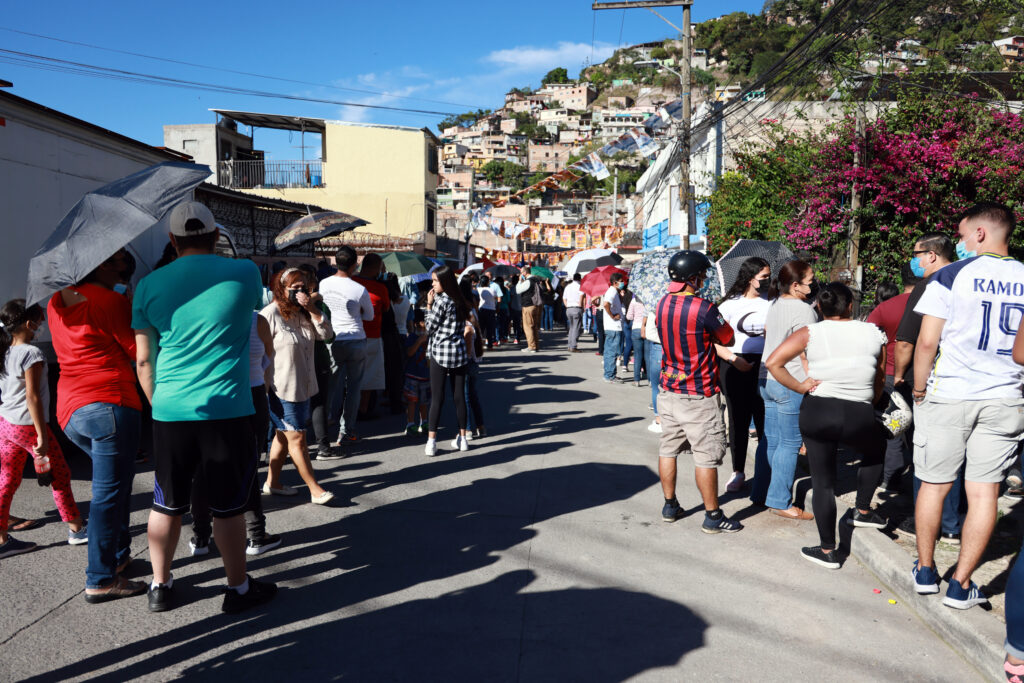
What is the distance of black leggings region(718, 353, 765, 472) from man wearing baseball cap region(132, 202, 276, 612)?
4.05 meters

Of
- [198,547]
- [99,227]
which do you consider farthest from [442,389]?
[99,227]

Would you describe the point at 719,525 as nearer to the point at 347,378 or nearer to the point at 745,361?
the point at 745,361

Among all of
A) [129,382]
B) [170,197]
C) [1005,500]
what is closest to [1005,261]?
[1005,500]

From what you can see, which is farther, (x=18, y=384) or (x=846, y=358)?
(x=18, y=384)

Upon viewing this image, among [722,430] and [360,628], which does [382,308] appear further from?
[360,628]

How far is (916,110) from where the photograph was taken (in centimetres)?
1362

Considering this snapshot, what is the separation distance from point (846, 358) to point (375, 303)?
5176 mm

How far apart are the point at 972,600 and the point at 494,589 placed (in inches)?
98.9

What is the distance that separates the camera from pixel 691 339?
4.94 m

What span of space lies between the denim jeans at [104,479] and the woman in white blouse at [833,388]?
390 cm

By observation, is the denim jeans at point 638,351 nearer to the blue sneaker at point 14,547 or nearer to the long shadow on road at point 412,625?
the long shadow on road at point 412,625

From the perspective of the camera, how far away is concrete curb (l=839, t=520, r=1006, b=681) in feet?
10.8

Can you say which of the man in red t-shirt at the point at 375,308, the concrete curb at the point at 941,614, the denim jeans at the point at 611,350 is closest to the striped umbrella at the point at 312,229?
the man in red t-shirt at the point at 375,308

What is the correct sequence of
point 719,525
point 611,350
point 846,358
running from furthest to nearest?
point 611,350 → point 719,525 → point 846,358
